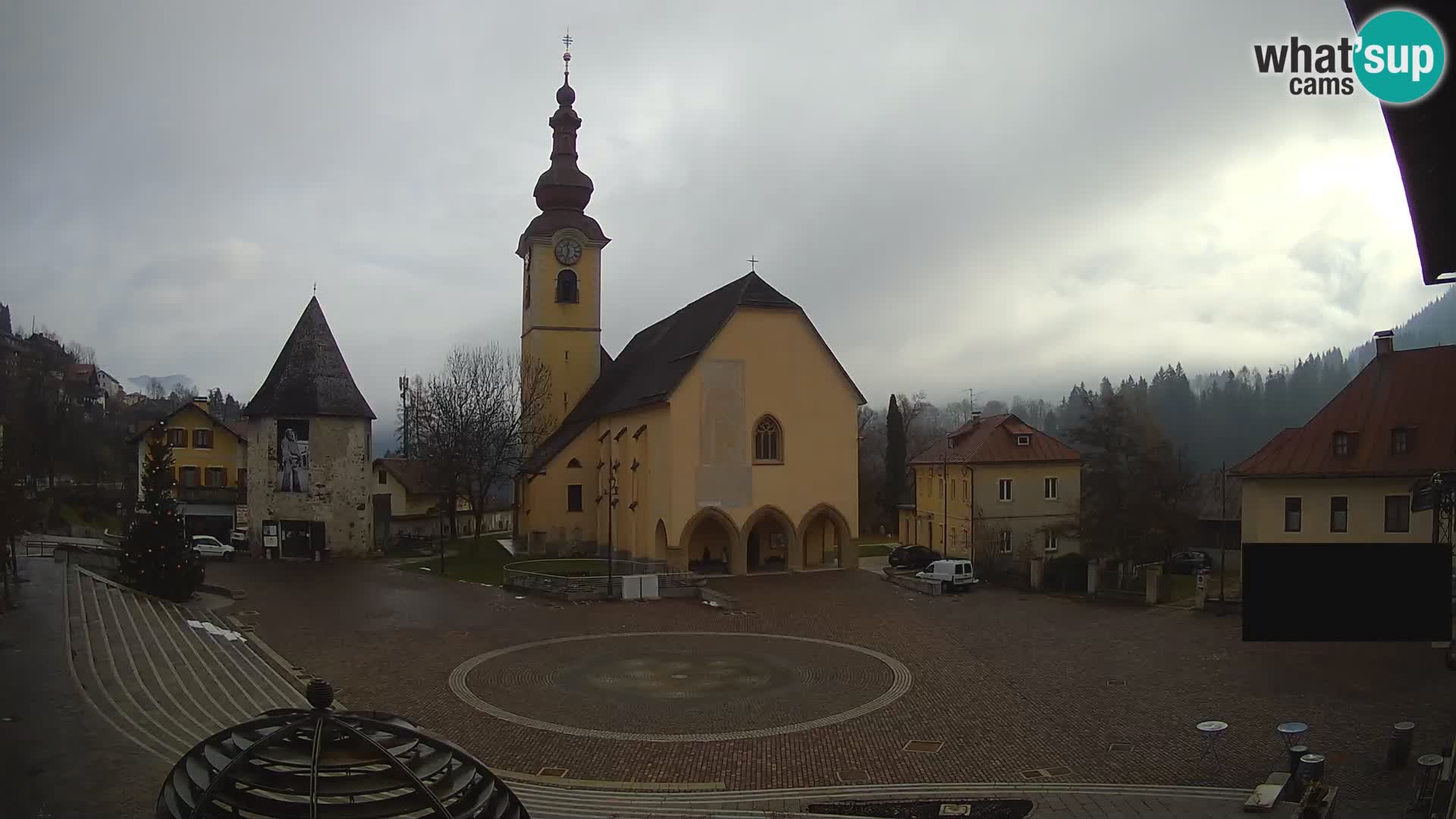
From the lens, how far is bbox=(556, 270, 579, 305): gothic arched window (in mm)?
47625

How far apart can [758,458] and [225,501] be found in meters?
28.0

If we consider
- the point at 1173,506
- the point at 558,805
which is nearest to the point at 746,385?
the point at 1173,506

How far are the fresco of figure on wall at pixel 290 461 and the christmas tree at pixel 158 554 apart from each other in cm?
1430

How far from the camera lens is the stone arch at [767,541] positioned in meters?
35.0

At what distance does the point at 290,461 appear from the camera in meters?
41.8

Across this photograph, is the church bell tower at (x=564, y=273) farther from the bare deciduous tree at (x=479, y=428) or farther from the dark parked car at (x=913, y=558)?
the dark parked car at (x=913, y=558)

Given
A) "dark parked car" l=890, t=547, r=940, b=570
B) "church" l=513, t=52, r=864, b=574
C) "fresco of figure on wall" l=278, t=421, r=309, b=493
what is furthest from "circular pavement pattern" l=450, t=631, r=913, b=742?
"fresco of figure on wall" l=278, t=421, r=309, b=493

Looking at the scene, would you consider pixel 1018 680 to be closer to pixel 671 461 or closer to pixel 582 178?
pixel 671 461

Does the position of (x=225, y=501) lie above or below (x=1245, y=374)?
below

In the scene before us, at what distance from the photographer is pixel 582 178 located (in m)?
47.9

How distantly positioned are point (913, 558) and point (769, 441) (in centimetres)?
819

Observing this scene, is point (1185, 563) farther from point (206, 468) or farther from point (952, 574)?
point (206, 468)

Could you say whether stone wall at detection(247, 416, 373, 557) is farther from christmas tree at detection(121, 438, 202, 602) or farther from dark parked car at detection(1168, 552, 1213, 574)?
dark parked car at detection(1168, 552, 1213, 574)

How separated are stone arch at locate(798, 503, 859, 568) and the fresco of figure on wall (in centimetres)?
2215
